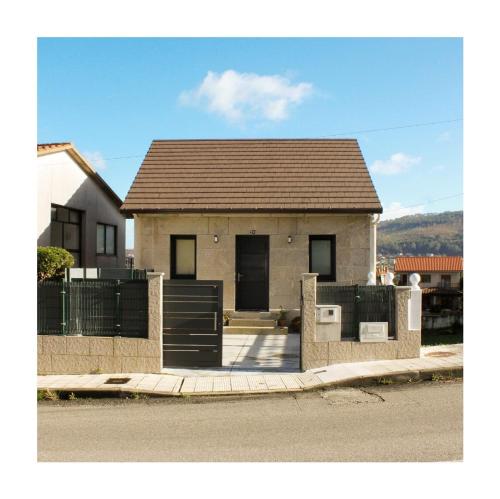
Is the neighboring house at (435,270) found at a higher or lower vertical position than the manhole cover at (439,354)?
lower

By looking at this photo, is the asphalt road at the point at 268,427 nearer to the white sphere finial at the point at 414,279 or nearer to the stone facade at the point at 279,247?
the white sphere finial at the point at 414,279

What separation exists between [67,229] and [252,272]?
8025 mm

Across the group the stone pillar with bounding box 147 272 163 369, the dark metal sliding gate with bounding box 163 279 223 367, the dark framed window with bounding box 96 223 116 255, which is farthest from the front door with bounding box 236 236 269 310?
the dark framed window with bounding box 96 223 116 255

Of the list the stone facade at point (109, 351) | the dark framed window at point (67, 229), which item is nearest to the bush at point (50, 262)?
the stone facade at point (109, 351)

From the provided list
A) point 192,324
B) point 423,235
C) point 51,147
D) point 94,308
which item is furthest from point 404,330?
point 423,235

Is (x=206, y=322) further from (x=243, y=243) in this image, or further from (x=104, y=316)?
(x=243, y=243)

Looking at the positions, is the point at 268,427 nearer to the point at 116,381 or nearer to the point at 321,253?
the point at 116,381

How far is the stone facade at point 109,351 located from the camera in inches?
401

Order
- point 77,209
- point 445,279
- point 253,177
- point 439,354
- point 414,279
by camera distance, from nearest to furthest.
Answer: point 439,354 < point 414,279 < point 253,177 < point 77,209 < point 445,279

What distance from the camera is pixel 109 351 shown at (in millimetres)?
10234

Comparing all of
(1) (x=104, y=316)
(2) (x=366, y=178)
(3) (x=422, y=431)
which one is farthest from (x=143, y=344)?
(2) (x=366, y=178)

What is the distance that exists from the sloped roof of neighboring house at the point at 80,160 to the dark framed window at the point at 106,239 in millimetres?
1238

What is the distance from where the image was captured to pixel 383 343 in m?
10.5

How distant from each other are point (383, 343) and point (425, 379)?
1174 millimetres
